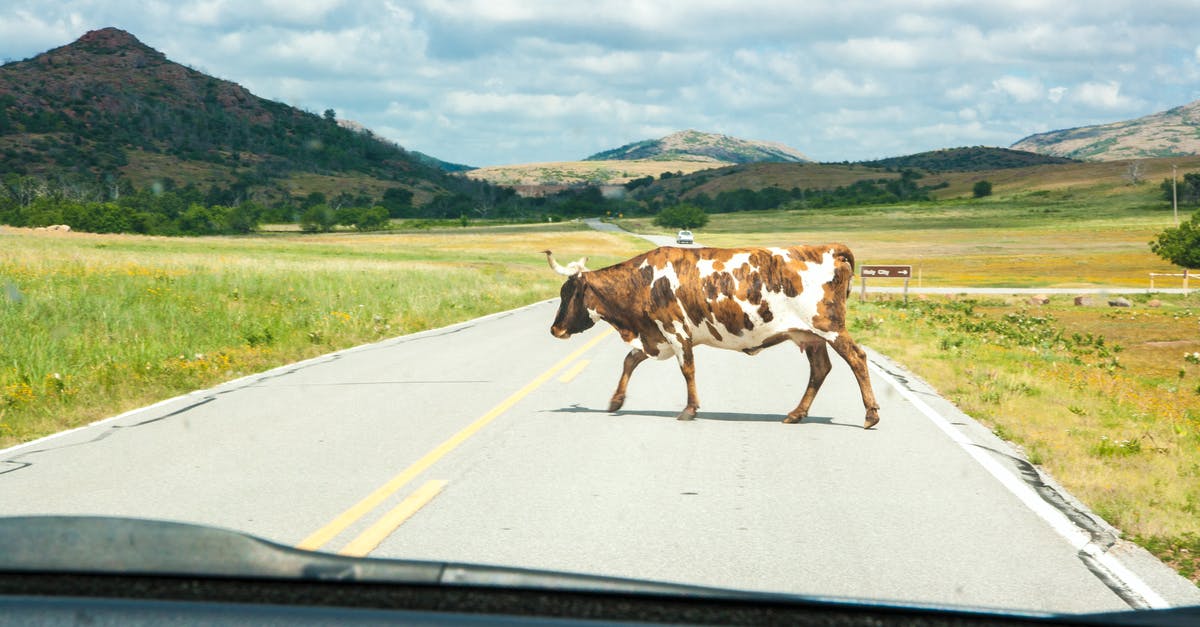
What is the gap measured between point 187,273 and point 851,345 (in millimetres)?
22794

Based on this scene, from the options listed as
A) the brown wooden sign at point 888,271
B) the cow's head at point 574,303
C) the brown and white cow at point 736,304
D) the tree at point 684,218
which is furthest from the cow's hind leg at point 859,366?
the tree at point 684,218

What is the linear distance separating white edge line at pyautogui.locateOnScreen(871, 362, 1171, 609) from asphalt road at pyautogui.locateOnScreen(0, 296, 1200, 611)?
2 centimetres

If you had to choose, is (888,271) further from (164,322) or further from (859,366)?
(859,366)

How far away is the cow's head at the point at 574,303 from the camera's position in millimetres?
11117

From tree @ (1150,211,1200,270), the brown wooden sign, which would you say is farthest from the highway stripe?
tree @ (1150,211,1200,270)

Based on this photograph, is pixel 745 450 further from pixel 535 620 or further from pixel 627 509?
pixel 535 620

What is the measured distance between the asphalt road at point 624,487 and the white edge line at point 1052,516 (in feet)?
0.07

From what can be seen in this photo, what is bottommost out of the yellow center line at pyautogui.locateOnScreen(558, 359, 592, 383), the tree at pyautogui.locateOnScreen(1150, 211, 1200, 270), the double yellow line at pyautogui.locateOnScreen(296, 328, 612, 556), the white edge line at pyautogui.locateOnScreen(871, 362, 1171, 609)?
the tree at pyautogui.locateOnScreen(1150, 211, 1200, 270)

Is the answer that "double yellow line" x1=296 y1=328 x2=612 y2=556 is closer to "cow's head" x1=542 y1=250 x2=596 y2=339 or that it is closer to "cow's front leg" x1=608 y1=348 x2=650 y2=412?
"cow's front leg" x1=608 y1=348 x2=650 y2=412

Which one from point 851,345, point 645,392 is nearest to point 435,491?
point 851,345

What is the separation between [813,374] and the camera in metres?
10.5

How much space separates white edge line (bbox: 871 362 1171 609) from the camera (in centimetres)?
520

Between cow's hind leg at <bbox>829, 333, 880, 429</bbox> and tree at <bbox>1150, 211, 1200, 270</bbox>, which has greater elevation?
cow's hind leg at <bbox>829, 333, 880, 429</bbox>

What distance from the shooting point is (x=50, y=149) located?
179875 mm
